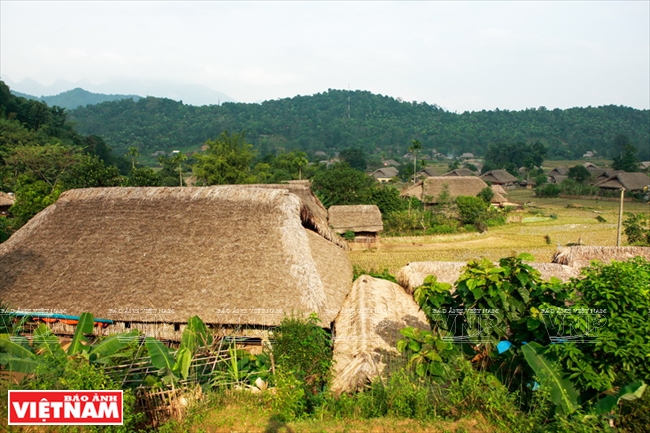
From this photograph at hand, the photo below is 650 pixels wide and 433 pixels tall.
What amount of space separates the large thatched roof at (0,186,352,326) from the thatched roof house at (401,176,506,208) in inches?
920

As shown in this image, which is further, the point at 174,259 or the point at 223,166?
the point at 223,166

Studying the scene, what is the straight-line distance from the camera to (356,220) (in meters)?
20.8

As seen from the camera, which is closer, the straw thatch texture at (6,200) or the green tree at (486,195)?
the straw thatch texture at (6,200)

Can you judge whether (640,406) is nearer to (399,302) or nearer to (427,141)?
(399,302)

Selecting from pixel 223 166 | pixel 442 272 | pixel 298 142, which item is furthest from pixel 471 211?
pixel 298 142

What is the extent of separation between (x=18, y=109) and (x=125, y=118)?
169 ft

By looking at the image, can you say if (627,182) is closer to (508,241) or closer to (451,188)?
(451,188)

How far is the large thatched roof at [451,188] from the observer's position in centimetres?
3266

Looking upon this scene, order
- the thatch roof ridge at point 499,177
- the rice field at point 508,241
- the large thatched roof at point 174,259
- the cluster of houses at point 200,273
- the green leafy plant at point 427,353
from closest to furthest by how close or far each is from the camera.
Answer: the green leafy plant at point 427,353, the cluster of houses at point 200,273, the large thatched roof at point 174,259, the rice field at point 508,241, the thatch roof ridge at point 499,177

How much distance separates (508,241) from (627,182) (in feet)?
77.0

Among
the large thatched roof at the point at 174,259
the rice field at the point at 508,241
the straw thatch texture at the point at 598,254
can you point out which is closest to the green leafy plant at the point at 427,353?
the large thatched roof at the point at 174,259

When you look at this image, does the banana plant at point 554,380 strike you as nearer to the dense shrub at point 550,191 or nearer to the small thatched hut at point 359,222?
the small thatched hut at point 359,222

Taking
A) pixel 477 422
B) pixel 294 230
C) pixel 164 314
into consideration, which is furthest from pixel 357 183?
pixel 477 422

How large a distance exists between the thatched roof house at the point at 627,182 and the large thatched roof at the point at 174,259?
3690 cm
